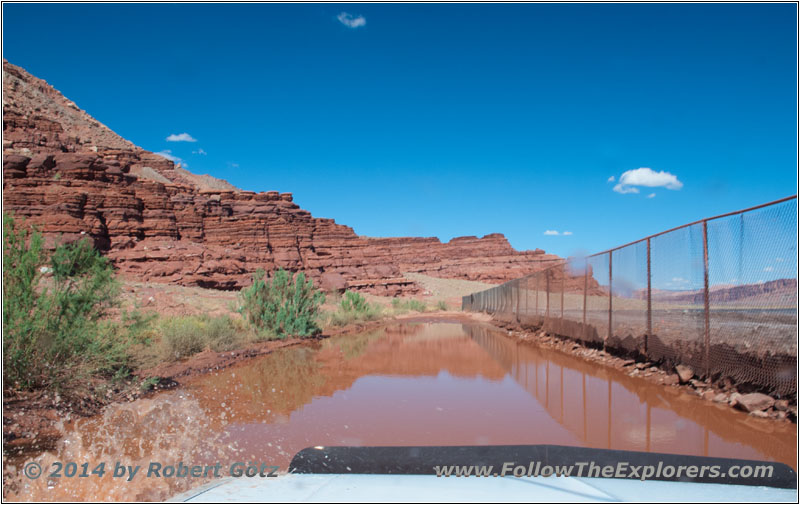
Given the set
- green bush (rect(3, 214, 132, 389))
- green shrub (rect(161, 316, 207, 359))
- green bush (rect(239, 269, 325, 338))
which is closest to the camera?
green bush (rect(3, 214, 132, 389))

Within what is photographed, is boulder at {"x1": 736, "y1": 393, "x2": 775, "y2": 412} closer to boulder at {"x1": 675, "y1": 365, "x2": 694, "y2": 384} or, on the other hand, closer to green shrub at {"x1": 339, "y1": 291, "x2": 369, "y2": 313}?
boulder at {"x1": 675, "y1": 365, "x2": 694, "y2": 384}

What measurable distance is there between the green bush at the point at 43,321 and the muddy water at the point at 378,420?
0.92 m

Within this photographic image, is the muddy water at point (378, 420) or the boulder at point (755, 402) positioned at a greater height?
the boulder at point (755, 402)

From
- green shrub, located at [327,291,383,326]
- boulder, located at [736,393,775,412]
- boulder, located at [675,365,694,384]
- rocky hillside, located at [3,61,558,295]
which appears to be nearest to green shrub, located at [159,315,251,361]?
green shrub, located at [327,291,383,326]

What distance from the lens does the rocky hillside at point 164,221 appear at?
38656mm

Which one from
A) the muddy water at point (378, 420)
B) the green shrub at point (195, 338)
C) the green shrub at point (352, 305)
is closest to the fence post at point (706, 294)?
the muddy water at point (378, 420)

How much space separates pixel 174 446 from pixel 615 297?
9844 millimetres

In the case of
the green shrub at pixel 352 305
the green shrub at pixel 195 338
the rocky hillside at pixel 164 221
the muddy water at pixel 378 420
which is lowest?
the muddy water at pixel 378 420

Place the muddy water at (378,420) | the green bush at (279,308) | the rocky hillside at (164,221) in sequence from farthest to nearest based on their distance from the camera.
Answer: the rocky hillside at (164,221), the green bush at (279,308), the muddy water at (378,420)

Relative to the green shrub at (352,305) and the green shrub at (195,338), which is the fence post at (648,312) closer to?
the green shrub at (195,338)

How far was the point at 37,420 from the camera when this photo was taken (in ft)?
17.7

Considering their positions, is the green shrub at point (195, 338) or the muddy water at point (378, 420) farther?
the green shrub at point (195, 338)

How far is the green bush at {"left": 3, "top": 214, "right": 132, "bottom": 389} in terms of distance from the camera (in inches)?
233

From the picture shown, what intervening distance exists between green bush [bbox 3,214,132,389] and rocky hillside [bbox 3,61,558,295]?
21986 millimetres
